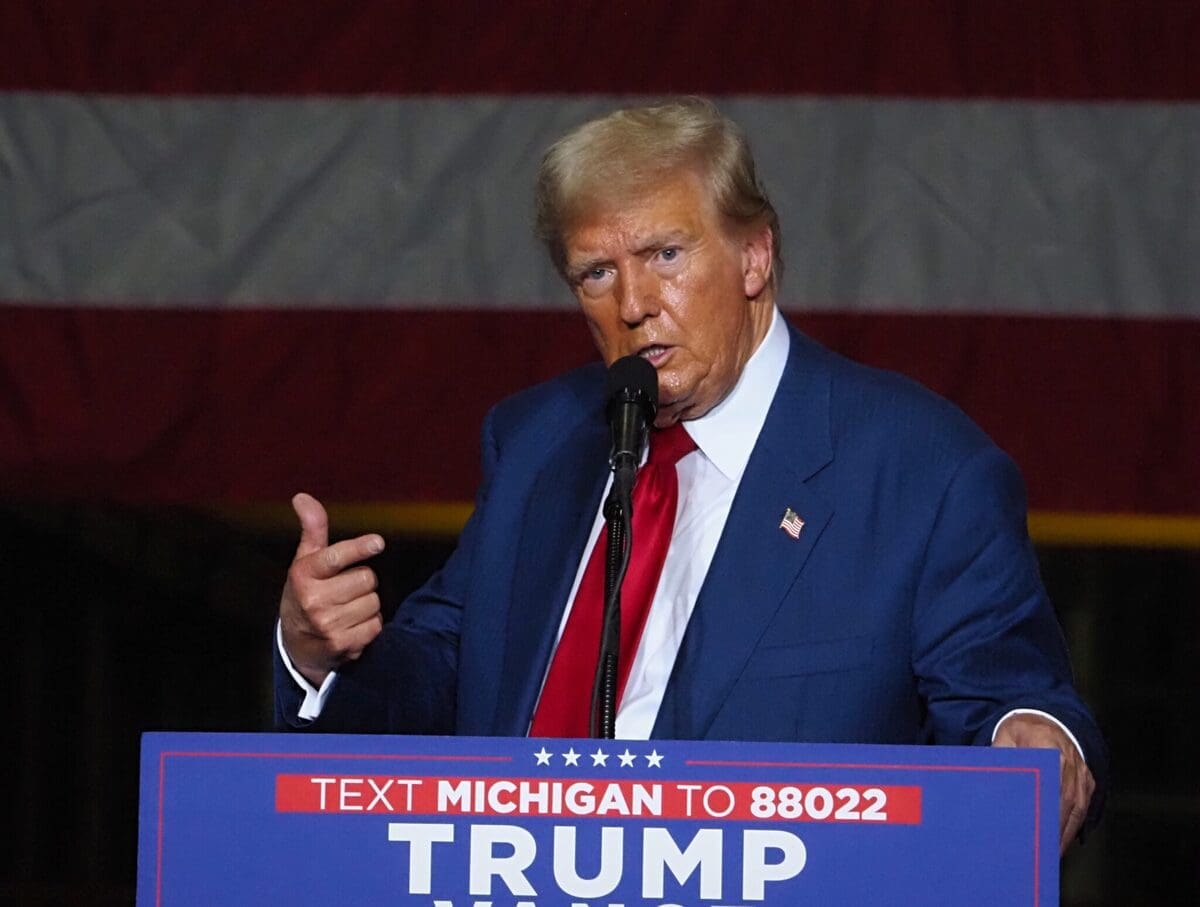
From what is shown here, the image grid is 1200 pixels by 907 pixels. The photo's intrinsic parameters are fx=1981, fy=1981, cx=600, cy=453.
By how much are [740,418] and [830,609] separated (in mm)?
277

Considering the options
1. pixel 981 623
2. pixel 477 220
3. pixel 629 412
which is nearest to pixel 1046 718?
pixel 981 623

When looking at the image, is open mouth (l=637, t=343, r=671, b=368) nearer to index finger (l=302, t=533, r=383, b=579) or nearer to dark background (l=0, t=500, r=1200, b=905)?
index finger (l=302, t=533, r=383, b=579)

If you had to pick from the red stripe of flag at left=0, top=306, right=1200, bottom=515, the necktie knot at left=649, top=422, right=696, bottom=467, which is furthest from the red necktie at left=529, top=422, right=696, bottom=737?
the red stripe of flag at left=0, top=306, right=1200, bottom=515

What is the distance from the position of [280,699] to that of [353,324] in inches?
41.6

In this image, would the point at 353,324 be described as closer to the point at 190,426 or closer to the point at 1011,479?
the point at 190,426

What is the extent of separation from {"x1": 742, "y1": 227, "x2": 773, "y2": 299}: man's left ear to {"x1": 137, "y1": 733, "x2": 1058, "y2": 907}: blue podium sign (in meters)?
0.84

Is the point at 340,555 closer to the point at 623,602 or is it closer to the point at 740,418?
the point at 623,602

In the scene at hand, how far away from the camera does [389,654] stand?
75.3 inches

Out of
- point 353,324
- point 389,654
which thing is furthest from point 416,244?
point 389,654

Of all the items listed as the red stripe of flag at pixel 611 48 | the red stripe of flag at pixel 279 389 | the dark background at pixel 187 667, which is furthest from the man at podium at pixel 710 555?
the dark background at pixel 187 667

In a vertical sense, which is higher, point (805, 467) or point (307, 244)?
point (307, 244)

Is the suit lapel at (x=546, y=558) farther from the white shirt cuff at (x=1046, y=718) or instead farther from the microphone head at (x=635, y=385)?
the white shirt cuff at (x=1046, y=718)

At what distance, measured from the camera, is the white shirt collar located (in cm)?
195

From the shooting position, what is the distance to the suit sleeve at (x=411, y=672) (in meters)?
1.75
